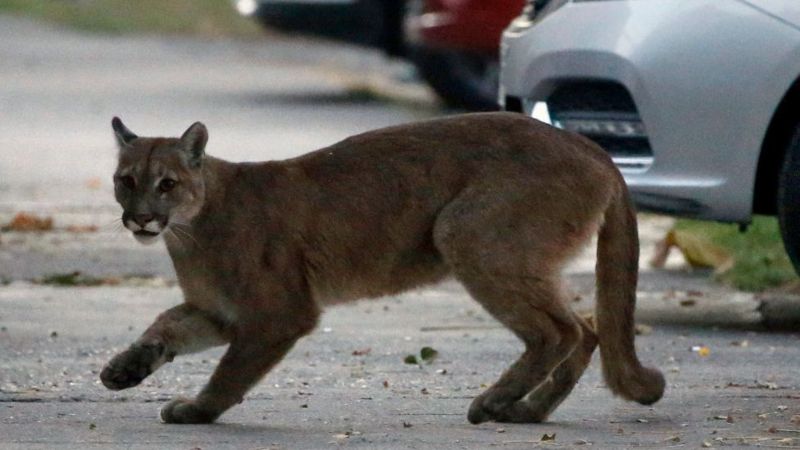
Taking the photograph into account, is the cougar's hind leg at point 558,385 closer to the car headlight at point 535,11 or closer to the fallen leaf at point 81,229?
the car headlight at point 535,11

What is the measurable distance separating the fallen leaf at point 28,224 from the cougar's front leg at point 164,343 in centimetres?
424

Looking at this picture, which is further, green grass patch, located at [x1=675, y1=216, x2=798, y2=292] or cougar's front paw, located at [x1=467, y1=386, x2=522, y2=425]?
green grass patch, located at [x1=675, y1=216, x2=798, y2=292]

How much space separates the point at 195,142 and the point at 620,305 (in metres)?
1.43

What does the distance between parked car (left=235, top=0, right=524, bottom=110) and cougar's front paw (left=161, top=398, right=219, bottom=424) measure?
8.67m

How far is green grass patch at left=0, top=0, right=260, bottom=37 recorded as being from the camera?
26.9 metres

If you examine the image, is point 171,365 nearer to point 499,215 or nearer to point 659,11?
point 499,215

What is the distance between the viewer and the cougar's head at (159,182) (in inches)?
227

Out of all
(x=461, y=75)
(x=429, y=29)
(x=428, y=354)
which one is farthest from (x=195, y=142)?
(x=461, y=75)

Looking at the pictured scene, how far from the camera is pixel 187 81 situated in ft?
63.9

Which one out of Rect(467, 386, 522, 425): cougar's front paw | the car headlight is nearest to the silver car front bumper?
the car headlight

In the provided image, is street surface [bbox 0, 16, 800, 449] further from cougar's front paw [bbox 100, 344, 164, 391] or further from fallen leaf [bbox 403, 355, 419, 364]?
cougar's front paw [bbox 100, 344, 164, 391]

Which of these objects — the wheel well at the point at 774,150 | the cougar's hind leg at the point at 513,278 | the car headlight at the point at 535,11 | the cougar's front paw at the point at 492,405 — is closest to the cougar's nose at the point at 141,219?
the cougar's hind leg at the point at 513,278

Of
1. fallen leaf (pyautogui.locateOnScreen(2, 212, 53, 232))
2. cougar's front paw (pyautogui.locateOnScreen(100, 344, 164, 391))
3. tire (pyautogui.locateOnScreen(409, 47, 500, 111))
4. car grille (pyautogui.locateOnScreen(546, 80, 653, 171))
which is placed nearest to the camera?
cougar's front paw (pyautogui.locateOnScreen(100, 344, 164, 391))

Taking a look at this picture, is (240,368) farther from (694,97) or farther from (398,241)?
(694,97)
